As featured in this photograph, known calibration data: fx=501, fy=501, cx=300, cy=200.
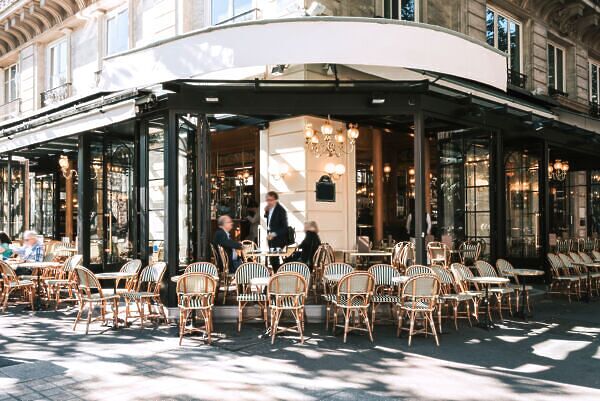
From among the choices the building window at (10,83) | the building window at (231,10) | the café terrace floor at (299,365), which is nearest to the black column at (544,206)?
the café terrace floor at (299,365)

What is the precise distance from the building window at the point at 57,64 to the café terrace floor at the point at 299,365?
9.55 meters

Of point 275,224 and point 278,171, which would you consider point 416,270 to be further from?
point 278,171

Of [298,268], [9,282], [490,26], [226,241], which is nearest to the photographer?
[298,268]

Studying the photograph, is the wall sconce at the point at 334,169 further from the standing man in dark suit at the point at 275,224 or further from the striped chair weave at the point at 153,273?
the striped chair weave at the point at 153,273

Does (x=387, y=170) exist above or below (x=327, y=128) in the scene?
below

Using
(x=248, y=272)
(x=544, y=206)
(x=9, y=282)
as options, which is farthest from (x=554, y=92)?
(x=9, y=282)

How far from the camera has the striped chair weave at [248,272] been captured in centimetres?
784

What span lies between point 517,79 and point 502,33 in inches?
54.2

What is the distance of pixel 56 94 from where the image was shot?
14836 mm

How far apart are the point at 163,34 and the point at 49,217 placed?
910 centimetres

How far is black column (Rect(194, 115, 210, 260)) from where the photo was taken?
8.42 metres

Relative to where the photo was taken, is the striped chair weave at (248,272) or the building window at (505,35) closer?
the striped chair weave at (248,272)

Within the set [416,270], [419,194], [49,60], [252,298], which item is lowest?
[252,298]

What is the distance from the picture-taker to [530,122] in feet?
35.8
